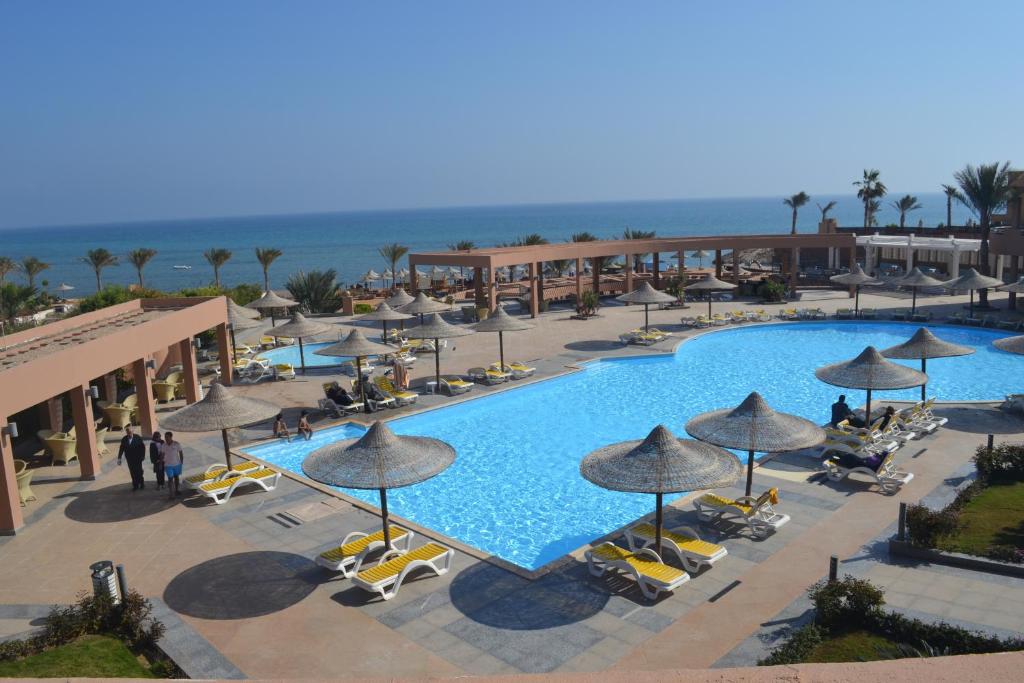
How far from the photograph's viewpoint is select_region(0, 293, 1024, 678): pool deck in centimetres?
805

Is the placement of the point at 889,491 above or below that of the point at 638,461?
below

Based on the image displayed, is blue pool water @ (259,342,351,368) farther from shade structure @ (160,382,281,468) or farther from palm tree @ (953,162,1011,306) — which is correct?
palm tree @ (953,162,1011,306)

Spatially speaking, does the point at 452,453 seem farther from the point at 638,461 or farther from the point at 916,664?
the point at 916,664

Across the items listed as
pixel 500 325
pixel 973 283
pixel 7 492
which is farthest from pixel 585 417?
pixel 973 283

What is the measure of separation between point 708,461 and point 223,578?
262 inches

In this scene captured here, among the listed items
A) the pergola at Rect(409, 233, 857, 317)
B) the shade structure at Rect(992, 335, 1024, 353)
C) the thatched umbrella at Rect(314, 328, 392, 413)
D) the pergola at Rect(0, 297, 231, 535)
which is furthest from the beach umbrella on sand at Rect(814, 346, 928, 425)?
the pergola at Rect(409, 233, 857, 317)

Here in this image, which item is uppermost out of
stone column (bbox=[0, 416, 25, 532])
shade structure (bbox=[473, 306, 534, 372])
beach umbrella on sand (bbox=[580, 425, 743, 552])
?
shade structure (bbox=[473, 306, 534, 372])

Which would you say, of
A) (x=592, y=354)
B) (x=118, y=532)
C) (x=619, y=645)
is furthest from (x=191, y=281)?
(x=619, y=645)

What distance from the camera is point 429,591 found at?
31.4 feet

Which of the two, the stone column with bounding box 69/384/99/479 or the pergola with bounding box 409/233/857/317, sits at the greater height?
the pergola with bounding box 409/233/857/317

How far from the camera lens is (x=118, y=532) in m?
11.7

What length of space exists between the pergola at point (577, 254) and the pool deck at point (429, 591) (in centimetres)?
1956

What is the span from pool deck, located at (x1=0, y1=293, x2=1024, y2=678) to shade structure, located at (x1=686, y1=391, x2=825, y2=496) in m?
1.22

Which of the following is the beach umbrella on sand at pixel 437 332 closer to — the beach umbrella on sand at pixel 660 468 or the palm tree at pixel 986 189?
the beach umbrella on sand at pixel 660 468
